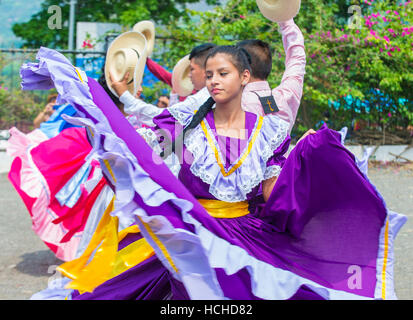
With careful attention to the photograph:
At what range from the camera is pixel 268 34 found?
9688 mm

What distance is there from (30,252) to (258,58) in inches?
118

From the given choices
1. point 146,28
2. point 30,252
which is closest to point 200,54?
point 146,28

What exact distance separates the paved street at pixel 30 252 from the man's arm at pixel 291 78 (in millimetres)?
1489

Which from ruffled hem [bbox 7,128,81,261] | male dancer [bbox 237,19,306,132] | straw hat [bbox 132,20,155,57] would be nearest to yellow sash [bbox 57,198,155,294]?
male dancer [bbox 237,19,306,132]

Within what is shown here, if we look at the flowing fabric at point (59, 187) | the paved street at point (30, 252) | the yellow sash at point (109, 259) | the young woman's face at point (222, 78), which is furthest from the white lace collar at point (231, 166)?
the flowing fabric at point (59, 187)

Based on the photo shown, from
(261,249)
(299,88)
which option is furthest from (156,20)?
(261,249)

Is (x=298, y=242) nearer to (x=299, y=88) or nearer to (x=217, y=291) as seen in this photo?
(x=217, y=291)

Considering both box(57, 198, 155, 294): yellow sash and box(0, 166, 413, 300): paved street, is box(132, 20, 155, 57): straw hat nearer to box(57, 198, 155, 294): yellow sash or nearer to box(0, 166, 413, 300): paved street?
box(0, 166, 413, 300): paved street

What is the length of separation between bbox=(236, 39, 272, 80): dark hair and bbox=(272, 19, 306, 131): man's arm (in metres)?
0.13

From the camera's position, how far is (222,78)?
9.46 ft

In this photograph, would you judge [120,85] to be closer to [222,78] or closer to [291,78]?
[291,78]

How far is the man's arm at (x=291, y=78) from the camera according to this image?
3.54 m

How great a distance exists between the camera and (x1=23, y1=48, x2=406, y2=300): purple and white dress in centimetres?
241

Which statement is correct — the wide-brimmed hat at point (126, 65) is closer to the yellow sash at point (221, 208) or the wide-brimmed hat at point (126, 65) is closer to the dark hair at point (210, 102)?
the dark hair at point (210, 102)
